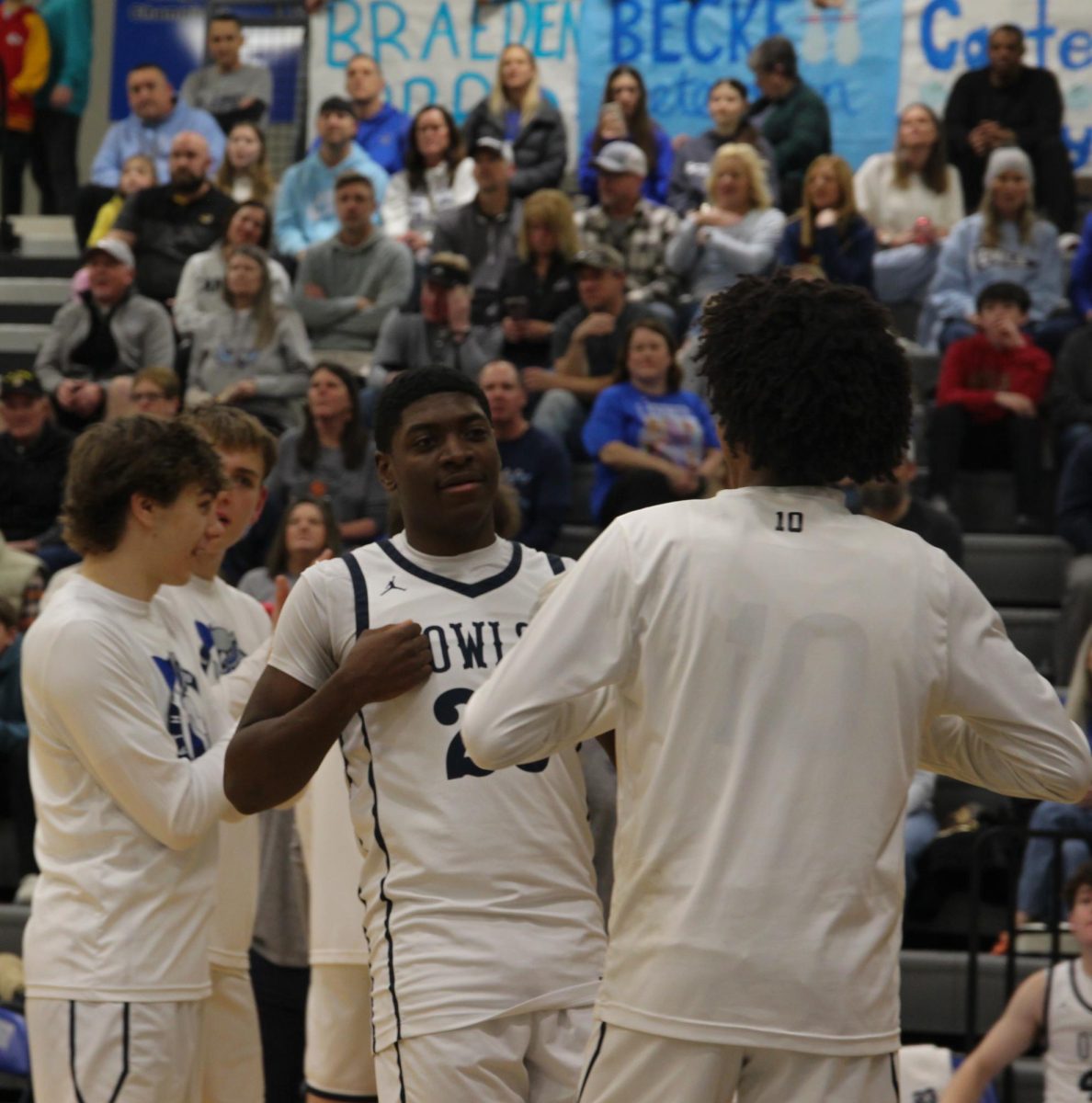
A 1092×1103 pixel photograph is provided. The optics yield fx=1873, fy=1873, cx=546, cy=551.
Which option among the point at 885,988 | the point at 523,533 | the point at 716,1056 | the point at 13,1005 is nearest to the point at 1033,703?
the point at 885,988

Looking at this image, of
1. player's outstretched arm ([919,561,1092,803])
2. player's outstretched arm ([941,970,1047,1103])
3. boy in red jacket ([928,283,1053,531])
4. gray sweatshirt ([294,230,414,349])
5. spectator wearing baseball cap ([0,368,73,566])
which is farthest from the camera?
gray sweatshirt ([294,230,414,349])

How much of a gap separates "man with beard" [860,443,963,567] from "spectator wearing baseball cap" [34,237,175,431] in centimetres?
470

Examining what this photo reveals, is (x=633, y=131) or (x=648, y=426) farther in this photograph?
(x=633, y=131)

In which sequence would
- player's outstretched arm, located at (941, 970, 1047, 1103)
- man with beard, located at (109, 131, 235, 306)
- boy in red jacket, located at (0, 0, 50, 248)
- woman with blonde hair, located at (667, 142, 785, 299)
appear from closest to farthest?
1. player's outstretched arm, located at (941, 970, 1047, 1103)
2. woman with blonde hair, located at (667, 142, 785, 299)
3. man with beard, located at (109, 131, 235, 306)
4. boy in red jacket, located at (0, 0, 50, 248)

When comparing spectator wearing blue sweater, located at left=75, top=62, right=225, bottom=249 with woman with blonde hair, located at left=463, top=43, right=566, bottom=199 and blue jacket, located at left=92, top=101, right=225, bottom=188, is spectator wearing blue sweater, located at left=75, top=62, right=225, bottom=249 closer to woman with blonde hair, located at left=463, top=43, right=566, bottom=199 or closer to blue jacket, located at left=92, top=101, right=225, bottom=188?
blue jacket, located at left=92, top=101, right=225, bottom=188

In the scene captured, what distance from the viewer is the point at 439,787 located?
3.28 meters

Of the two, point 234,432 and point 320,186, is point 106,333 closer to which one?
point 320,186

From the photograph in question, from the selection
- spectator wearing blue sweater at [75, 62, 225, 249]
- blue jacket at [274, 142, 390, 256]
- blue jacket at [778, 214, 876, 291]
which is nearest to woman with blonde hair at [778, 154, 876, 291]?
blue jacket at [778, 214, 876, 291]

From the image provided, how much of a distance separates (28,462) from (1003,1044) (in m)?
6.48

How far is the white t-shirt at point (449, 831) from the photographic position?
10.5 feet

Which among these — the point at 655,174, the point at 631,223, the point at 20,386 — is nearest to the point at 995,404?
the point at 631,223

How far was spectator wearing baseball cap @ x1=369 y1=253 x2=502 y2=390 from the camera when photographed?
1018 cm

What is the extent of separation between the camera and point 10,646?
8.30 metres

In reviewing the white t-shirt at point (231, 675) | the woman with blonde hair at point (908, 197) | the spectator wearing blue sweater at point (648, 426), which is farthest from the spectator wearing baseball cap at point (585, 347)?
the white t-shirt at point (231, 675)
